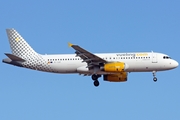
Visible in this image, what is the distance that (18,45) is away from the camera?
253 ft

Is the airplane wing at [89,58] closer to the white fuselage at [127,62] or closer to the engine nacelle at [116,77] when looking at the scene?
the white fuselage at [127,62]

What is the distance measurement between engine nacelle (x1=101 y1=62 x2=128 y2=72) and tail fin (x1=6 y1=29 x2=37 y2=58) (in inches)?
423

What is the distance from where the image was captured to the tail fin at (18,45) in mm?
75938

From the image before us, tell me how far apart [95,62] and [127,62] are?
4219mm

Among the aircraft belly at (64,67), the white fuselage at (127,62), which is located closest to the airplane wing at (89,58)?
the white fuselage at (127,62)

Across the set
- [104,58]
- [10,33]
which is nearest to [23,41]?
[10,33]

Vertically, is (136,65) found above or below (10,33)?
below

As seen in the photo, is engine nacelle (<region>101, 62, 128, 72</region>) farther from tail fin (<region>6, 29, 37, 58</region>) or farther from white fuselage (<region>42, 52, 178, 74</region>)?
tail fin (<region>6, 29, 37, 58</region>)

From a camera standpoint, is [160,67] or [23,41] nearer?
[160,67]

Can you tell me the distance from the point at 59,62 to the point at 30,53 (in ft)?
15.8

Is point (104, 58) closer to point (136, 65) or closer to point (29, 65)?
point (136, 65)

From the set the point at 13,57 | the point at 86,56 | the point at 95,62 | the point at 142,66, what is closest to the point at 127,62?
the point at 142,66

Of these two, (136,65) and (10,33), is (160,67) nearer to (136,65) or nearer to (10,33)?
(136,65)

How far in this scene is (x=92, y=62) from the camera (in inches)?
2847
